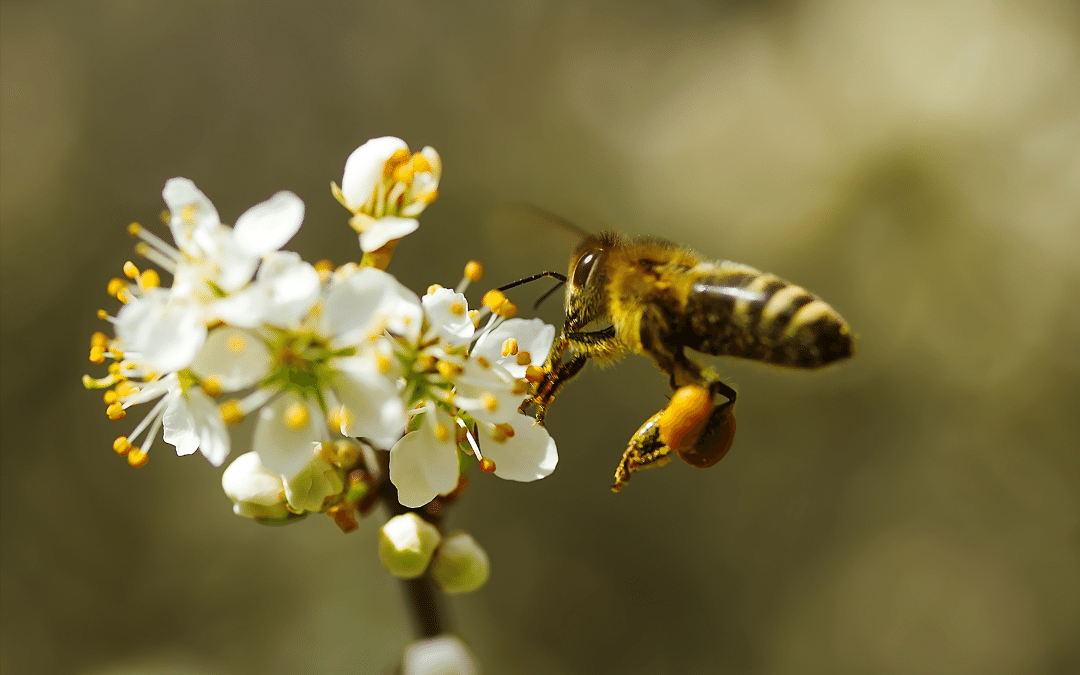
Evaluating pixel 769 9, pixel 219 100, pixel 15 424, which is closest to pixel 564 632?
pixel 15 424

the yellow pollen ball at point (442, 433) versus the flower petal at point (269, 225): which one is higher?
the flower petal at point (269, 225)

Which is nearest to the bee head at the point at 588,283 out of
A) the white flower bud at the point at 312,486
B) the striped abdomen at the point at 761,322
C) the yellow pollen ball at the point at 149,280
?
the striped abdomen at the point at 761,322

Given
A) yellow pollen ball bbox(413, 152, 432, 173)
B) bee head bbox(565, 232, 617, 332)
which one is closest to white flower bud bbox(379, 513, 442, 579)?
bee head bbox(565, 232, 617, 332)

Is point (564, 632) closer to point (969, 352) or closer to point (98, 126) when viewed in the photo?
point (969, 352)

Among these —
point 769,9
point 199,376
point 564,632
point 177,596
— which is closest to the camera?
point 199,376

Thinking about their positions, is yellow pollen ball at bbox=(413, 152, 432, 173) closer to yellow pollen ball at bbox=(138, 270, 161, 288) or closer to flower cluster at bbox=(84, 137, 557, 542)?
flower cluster at bbox=(84, 137, 557, 542)

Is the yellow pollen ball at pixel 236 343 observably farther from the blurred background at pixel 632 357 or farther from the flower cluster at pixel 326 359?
the blurred background at pixel 632 357

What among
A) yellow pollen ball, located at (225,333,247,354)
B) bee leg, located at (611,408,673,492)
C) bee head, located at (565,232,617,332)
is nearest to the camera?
yellow pollen ball, located at (225,333,247,354)

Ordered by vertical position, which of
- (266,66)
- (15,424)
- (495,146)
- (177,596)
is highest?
(266,66)
